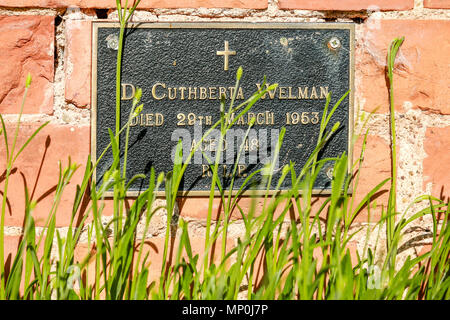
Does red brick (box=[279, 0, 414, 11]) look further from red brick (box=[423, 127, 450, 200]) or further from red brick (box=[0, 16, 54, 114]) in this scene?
red brick (box=[0, 16, 54, 114])

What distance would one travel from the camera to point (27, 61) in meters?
1.05

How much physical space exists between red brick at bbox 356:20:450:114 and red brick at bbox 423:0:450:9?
0.04m

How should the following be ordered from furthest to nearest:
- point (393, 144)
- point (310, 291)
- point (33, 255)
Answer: point (393, 144)
point (33, 255)
point (310, 291)

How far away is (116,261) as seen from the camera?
2.96 ft

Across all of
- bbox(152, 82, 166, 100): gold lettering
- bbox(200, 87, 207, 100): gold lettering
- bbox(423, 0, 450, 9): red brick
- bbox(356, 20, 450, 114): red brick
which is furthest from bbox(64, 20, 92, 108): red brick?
bbox(423, 0, 450, 9): red brick

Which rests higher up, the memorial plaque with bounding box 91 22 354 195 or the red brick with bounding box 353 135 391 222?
the memorial plaque with bounding box 91 22 354 195

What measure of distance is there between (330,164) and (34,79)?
2.29 feet

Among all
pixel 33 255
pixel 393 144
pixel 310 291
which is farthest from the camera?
pixel 393 144

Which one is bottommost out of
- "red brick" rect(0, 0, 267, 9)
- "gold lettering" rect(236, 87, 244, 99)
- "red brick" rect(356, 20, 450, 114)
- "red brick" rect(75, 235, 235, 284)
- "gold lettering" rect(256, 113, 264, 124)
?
"red brick" rect(75, 235, 235, 284)

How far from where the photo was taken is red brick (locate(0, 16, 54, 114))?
1048 millimetres

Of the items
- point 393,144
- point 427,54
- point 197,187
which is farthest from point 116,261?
point 427,54

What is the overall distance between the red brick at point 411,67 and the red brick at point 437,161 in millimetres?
55
